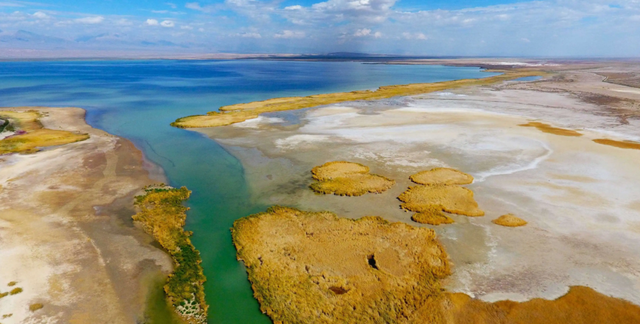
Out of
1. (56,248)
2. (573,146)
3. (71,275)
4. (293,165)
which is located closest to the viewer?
(71,275)

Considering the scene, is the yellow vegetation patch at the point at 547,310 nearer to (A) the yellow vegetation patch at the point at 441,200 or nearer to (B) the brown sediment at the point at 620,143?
(A) the yellow vegetation patch at the point at 441,200

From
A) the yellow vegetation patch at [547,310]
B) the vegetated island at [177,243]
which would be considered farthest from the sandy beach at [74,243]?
the yellow vegetation patch at [547,310]

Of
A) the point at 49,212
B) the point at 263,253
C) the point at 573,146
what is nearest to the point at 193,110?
the point at 49,212

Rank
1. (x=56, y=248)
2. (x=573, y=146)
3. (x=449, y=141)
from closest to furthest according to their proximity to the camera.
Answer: (x=56, y=248), (x=573, y=146), (x=449, y=141)

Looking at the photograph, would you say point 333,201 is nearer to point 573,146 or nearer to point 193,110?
point 573,146

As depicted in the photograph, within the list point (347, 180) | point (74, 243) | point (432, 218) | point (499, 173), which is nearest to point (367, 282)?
point (432, 218)

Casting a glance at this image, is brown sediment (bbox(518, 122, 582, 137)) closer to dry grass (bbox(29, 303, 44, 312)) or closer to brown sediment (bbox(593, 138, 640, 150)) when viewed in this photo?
brown sediment (bbox(593, 138, 640, 150))
